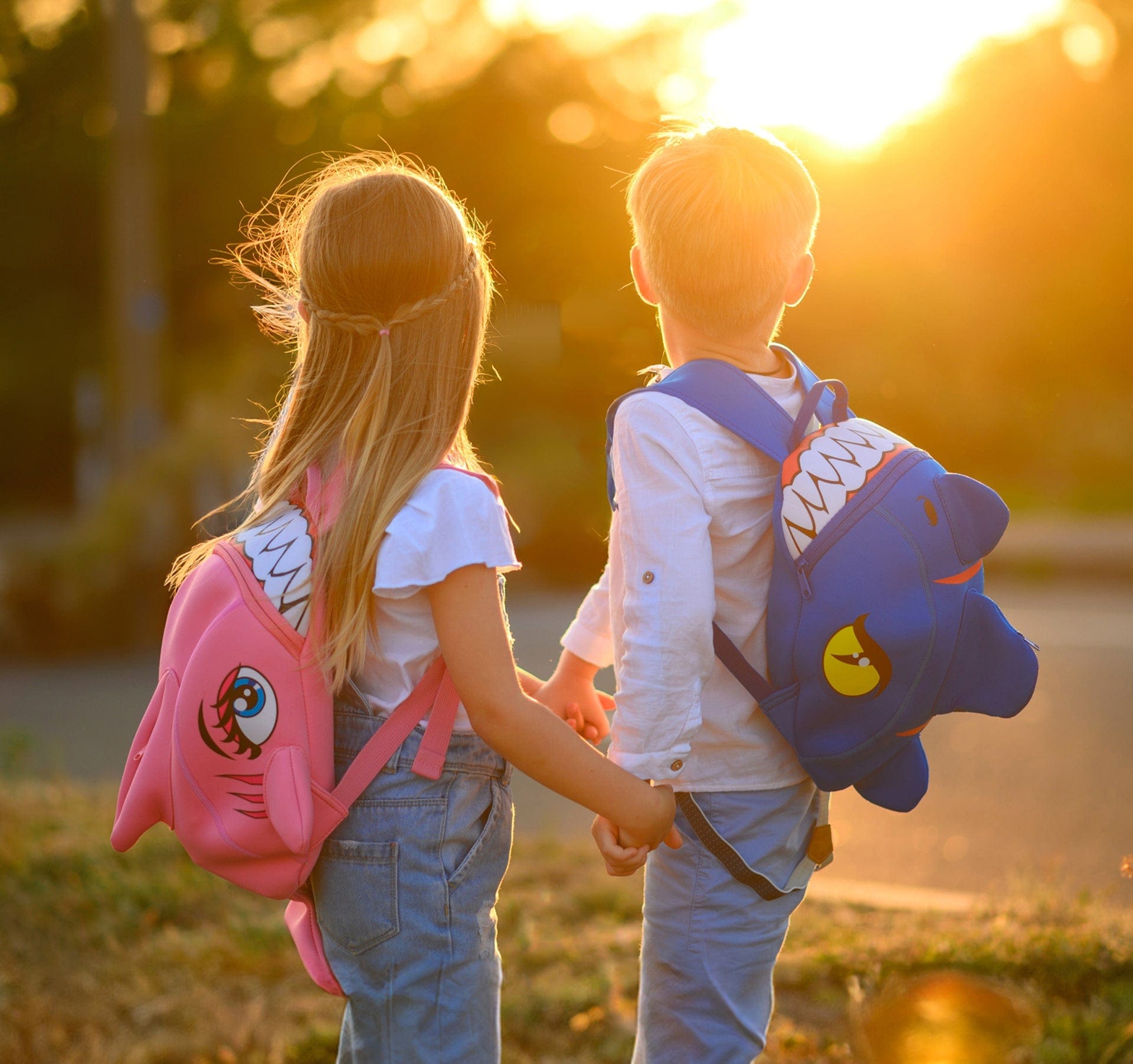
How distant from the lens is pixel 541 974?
2785 millimetres

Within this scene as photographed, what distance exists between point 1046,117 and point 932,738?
14.8 feet

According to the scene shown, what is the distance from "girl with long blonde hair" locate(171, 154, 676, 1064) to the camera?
160cm

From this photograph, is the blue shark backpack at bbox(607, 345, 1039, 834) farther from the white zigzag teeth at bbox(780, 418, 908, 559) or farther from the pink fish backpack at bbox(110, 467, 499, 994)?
the pink fish backpack at bbox(110, 467, 499, 994)

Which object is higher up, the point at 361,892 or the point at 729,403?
the point at 729,403

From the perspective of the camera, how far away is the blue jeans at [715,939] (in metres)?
1.76

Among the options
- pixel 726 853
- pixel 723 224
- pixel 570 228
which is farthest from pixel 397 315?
pixel 570 228

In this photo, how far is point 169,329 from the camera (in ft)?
49.8

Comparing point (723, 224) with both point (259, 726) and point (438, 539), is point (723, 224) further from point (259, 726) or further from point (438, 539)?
point (259, 726)

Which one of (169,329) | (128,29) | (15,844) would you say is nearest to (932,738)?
(15,844)

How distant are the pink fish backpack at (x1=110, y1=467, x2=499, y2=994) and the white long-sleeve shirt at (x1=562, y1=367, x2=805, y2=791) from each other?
0.77 feet

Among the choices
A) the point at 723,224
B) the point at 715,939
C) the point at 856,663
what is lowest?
the point at 715,939

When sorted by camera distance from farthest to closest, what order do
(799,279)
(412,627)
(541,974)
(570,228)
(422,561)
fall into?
(570,228) < (541,974) < (799,279) < (412,627) < (422,561)

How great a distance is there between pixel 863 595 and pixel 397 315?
29.8 inches

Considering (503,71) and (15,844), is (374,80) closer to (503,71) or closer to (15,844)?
(503,71)
